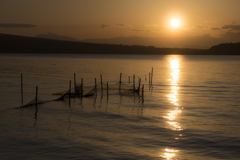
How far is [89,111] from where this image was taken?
27.8 meters

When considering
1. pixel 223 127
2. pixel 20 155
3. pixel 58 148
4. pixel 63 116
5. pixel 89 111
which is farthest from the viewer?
pixel 89 111

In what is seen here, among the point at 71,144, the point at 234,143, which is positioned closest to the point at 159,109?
the point at 234,143

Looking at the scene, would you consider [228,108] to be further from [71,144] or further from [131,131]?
[71,144]

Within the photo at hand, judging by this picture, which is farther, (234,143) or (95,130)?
(95,130)

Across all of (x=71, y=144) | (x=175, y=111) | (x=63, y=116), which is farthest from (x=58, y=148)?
(x=175, y=111)

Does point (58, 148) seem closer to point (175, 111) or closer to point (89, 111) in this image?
point (89, 111)

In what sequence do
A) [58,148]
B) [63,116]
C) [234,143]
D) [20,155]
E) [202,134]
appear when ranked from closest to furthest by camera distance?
[20,155] < [58,148] < [234,143] < [202,134] < [63,116]

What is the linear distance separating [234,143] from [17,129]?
1414 centimetres

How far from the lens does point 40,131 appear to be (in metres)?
20.1

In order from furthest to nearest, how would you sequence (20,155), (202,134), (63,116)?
1. (63,116)
2. (202,134)
3. (20,155)

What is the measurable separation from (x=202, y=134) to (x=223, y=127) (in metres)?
2.81

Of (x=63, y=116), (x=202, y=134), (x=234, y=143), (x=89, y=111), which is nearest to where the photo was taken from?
(x=234, y=143)

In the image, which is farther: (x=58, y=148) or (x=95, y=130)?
(x=95, y=130)

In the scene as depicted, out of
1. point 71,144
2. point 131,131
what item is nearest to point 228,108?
point 131,131
